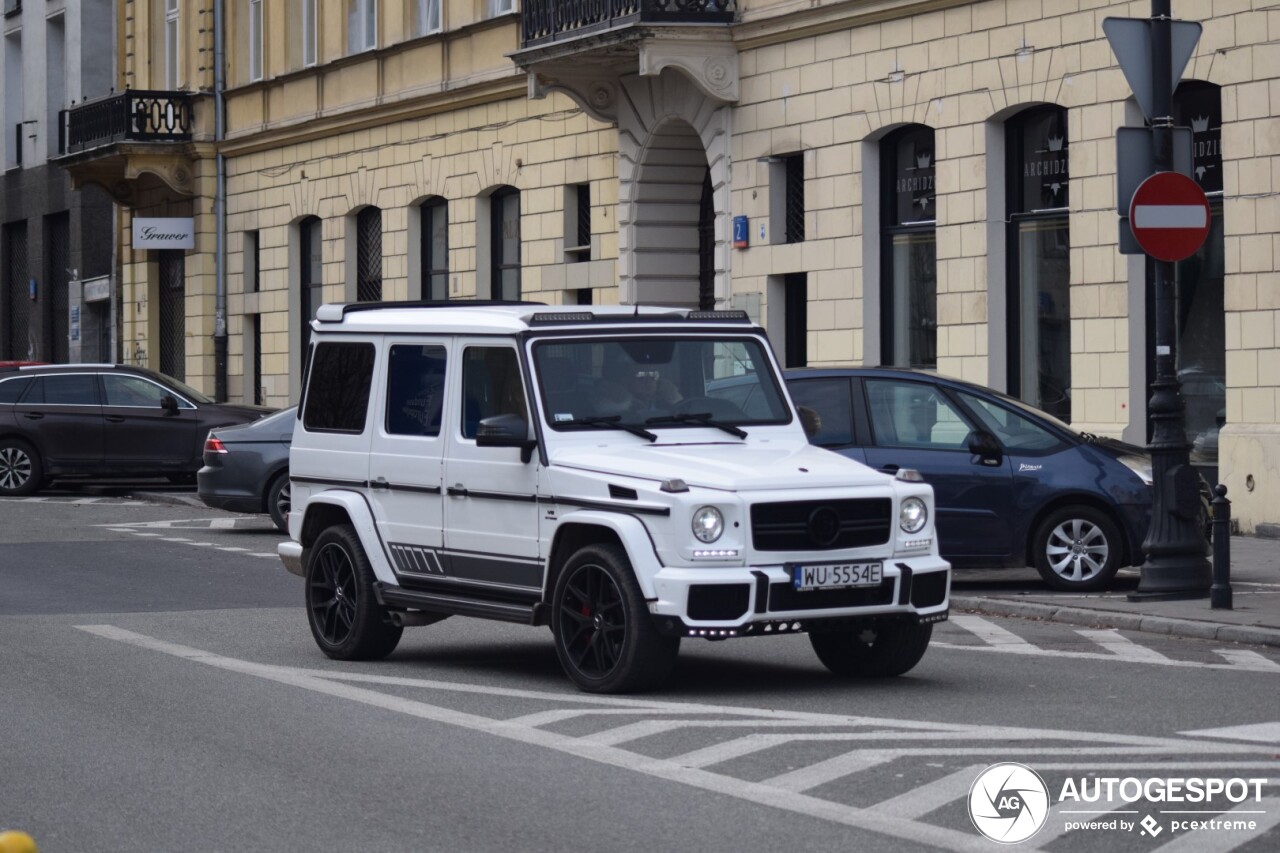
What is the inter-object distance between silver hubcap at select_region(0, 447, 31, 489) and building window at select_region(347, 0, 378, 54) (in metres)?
10.1

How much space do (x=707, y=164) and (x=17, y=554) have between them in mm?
11945

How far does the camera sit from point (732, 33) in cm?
2666

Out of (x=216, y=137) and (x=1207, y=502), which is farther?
(x=216, y=137)

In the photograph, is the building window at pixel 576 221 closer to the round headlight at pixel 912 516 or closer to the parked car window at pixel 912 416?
the parked car window at pixel 912 416

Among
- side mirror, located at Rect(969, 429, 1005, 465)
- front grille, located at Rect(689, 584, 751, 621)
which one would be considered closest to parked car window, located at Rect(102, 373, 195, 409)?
side mirror, located at Rect(969, 429, 1005, 465)

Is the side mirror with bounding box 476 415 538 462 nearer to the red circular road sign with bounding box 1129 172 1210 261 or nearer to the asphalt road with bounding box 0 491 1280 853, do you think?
the asphalt road with bounding box 0 491 1280 853

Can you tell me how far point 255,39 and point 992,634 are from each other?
28810 mm

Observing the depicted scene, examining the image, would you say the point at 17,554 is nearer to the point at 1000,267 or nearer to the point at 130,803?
the point at 1000,267

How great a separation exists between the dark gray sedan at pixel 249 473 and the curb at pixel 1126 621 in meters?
9.11

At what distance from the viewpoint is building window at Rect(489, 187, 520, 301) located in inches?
1266

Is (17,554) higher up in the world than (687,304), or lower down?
lower down

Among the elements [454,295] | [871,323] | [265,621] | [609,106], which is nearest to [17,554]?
[265,621]

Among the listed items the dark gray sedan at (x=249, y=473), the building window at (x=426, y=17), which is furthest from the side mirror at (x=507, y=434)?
the building window at (x=426, y=17)

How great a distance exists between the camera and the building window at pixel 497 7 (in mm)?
31422
